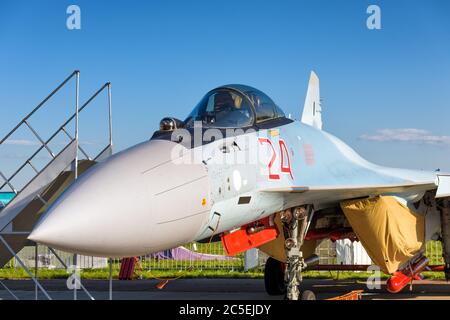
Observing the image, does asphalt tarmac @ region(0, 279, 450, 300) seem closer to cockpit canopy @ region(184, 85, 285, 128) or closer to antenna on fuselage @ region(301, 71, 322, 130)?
antenna on fuselage @ region(301, 71, 322, 130)

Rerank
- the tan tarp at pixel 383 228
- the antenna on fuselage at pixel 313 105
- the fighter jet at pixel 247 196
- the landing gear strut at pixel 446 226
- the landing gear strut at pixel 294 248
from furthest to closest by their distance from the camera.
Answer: the antenna on fuselage at pixel 313 105 → the landing gear strut at pixel 446 226 → the tan tarp at pixel 383 228 → the landing gear strut at pixel 294 248 → the fighter jet at pixel 247 196

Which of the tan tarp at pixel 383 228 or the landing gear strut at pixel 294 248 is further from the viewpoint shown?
the tan tarp at pixel 383 228

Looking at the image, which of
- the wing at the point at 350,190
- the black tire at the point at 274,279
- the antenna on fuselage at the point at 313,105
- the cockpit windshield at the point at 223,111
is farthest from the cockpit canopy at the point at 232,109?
the antenna on fuselage at the point at 313,105

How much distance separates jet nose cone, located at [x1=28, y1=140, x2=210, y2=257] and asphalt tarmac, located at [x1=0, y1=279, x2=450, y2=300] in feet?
20.7

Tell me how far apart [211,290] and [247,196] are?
7201 millimetres

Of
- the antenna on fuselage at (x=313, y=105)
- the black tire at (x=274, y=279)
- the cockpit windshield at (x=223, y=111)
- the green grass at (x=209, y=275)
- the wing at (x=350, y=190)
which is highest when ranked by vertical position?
the antenna on fuselage at (x=313, y=105)

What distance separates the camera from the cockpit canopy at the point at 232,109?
8.24m

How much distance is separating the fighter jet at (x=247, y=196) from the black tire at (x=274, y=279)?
103 cm

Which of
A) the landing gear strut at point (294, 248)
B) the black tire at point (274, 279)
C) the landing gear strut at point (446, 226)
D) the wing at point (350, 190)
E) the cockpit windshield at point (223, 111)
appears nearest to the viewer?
the cockpit windshield at point (223, 111)

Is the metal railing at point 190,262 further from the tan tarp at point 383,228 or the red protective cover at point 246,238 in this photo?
the red protective cover at point 246,238

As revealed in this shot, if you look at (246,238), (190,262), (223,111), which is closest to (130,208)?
(223,111)
